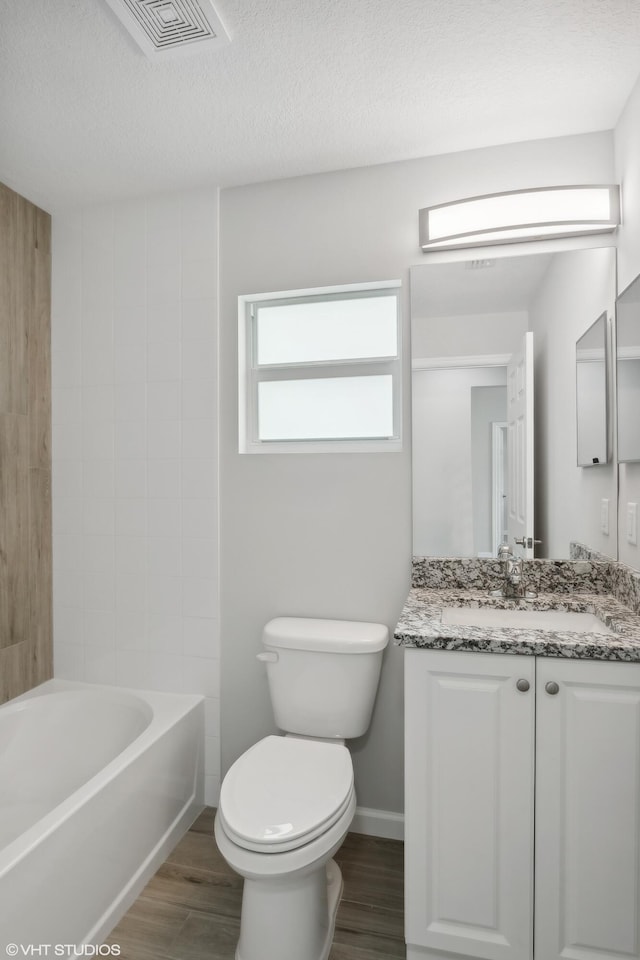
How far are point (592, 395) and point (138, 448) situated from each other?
5.68 feet

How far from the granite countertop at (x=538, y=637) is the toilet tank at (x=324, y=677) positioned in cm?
30

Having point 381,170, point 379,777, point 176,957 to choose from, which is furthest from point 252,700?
point 381,170

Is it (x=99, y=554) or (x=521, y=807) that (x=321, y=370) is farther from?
(x=521, y=807)

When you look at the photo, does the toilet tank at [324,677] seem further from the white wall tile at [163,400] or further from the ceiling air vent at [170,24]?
the ceiling air vent at [170,24]

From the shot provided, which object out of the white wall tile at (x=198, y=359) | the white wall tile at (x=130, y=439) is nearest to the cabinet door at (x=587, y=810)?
the white wall tile at (x=198, y=359)

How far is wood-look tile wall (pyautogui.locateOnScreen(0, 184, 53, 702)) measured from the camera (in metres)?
2.18

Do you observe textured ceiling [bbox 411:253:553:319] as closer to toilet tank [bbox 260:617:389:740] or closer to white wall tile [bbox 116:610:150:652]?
toilet tank [bbox 260:617:389:740]

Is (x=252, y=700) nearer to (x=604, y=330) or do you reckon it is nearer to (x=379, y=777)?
(x=379, y=777)

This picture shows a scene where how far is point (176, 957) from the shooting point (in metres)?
1.54

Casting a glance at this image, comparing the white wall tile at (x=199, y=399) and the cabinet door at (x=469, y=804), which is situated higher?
the white wall tile at (x=199, y=399)

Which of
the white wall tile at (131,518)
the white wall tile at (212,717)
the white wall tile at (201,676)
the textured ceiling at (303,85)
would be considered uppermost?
the textured ceiling at (303,85)

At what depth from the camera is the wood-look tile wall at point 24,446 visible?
2.18 m

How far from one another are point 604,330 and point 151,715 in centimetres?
211

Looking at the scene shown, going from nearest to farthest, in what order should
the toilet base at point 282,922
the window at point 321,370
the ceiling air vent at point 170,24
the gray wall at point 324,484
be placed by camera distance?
the ceiling air vent at point 170,24, the toilet base at point 282,922, the gray wall at point 324,484, the window at point 321,370
